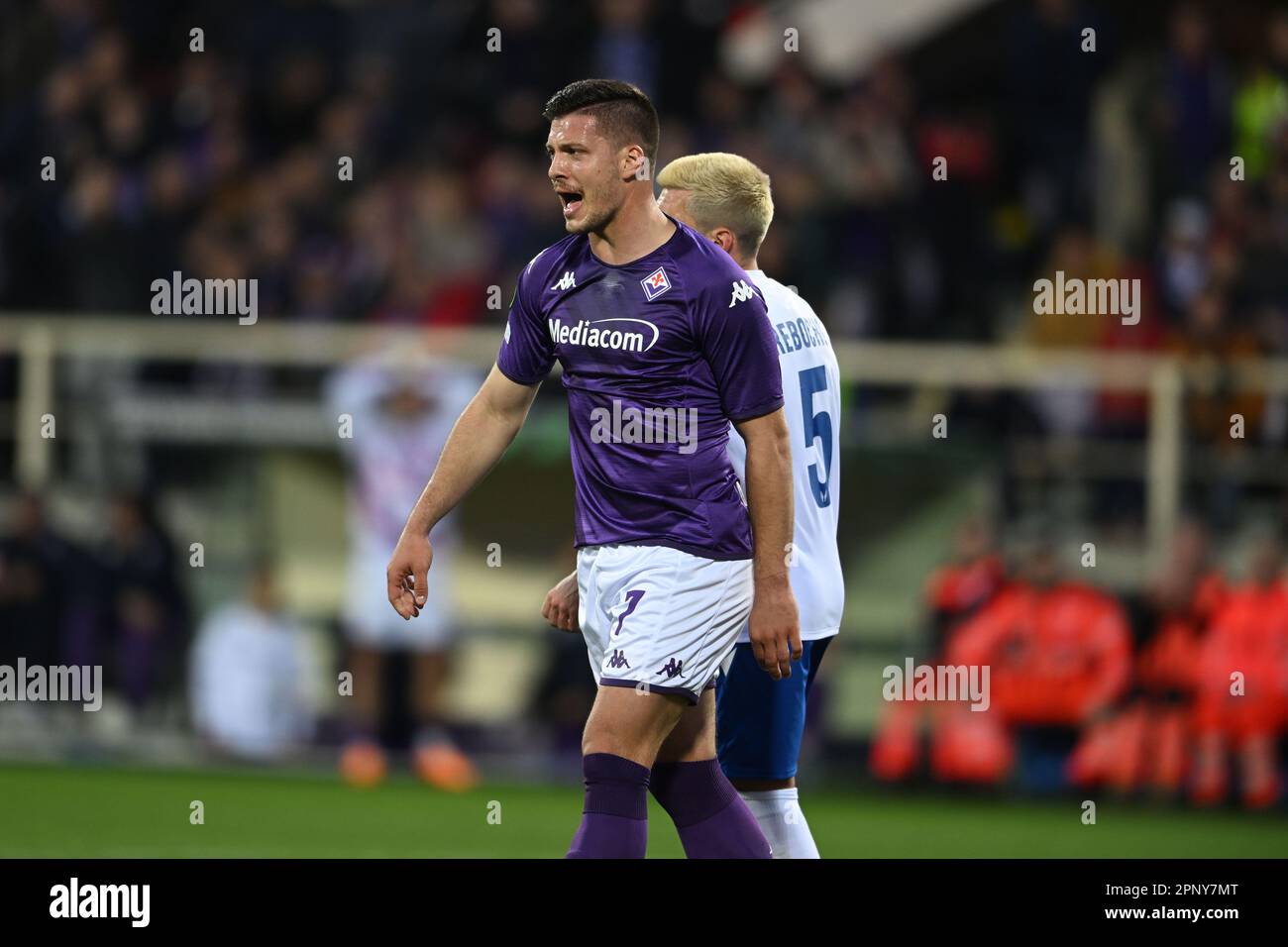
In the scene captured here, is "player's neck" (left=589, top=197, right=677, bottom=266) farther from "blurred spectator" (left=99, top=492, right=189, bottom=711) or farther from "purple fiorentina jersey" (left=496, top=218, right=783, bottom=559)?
"blurred spectator" (left=99, top=492, right=189, bottom=711)

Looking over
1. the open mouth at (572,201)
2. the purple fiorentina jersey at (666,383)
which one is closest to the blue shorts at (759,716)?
the purple fiorentina jersey at (666,383)

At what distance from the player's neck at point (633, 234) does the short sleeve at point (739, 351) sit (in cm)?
22

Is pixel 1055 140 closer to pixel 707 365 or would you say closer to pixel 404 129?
pixel 404 129

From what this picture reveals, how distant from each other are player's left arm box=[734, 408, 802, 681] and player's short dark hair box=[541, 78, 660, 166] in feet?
2.50

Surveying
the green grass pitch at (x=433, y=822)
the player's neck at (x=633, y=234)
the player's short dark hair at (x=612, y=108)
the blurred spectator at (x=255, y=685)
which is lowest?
the green grass pitch at (x=433, y=822)

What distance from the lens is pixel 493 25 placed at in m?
17.0

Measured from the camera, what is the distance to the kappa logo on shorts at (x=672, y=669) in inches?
214

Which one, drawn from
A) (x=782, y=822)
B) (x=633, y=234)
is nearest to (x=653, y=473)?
(x=633, y=234)

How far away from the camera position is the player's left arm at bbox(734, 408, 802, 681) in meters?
5.51

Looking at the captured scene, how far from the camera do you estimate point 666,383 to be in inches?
219

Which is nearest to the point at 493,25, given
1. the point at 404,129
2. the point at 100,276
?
the point at 404,129

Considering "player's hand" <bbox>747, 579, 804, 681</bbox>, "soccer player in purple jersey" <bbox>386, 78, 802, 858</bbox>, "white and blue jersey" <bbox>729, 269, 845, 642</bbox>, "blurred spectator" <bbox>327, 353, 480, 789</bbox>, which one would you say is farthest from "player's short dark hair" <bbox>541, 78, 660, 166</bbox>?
"blurred spectator" <bbox>327, 353, 480, 789</bbox>

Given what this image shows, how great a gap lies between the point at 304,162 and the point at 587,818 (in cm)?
1150

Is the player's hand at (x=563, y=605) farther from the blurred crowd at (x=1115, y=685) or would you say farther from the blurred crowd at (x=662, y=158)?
the blurred crowd at (x=662, y=158)
